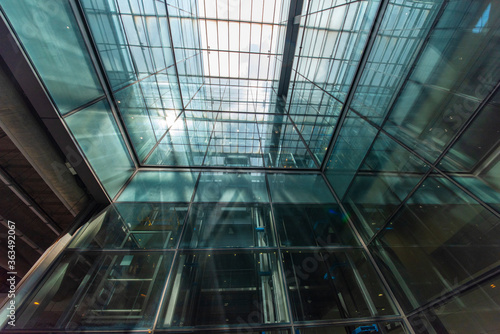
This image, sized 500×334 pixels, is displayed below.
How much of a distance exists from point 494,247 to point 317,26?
11119mm

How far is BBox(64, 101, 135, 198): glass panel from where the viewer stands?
460 centimetres

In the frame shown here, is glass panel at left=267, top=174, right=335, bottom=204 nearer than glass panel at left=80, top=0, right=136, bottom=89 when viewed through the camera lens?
No

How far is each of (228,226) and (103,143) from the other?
4612 mm

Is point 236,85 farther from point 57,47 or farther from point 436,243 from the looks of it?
point 436,243

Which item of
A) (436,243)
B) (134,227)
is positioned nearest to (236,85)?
(134,227)

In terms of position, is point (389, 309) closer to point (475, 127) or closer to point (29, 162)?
point (475, 127)

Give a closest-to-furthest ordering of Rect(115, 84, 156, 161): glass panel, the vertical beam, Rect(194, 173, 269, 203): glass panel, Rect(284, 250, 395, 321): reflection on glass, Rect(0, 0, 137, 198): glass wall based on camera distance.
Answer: Rect(0, 0, 137, 198): glass wall < Rect(284, 250, 395, 321): reflection on glass < the vertical beam < Rect(115, 84, 156, 161): glass panel < Rect(194, 173, 269, 203): glass panel

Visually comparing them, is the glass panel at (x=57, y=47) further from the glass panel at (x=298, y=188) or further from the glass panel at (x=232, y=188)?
the glass panel at (x=298, y=188)

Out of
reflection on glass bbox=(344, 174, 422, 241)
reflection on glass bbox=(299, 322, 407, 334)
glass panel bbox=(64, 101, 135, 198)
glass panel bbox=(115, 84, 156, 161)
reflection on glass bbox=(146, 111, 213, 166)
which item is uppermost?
reflection on glass bbox=(146, 111, 213, 166)

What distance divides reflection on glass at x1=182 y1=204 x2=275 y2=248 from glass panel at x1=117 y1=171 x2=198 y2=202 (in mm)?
967

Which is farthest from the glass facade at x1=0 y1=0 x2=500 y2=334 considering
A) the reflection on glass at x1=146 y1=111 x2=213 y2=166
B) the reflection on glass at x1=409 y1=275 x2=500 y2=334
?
the reflection on glass at x1=146 y1=111 x2=213 y2=166

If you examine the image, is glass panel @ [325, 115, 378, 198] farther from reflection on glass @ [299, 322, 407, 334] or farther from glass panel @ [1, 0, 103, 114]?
glass panel @ [1, 0, 103, 114]

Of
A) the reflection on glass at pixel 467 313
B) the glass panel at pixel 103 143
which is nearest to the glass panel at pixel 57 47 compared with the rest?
the glass panel at pixel 103 143

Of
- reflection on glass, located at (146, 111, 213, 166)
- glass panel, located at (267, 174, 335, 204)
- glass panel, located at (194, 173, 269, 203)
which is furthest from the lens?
reflection on glass, located at (146, 111, 213, 166)
